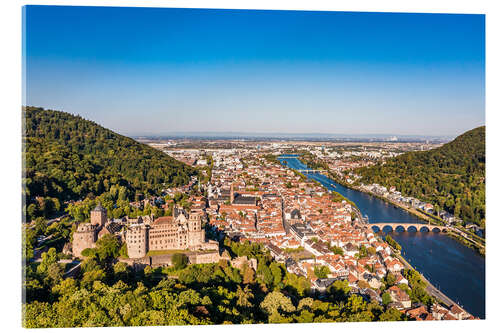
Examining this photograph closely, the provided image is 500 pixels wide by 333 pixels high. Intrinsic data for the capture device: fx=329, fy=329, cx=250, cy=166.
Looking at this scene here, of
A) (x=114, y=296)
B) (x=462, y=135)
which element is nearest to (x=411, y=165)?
(x=462, y=135)

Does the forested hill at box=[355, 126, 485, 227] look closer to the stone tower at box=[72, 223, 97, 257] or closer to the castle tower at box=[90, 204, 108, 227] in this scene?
the stone tower at box=[72, 223, 97, 257]

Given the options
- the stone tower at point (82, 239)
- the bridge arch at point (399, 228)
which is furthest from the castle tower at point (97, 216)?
the bridge arch at point (399, 228)

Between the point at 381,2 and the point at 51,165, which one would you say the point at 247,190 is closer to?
the point at 51,165

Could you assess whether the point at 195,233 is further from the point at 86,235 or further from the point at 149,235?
the point at 86,235

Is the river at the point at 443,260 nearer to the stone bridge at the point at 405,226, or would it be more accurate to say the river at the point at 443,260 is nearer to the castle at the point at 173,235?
the stone bridge at the point at 405,226

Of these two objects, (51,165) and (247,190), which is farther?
(247,190)

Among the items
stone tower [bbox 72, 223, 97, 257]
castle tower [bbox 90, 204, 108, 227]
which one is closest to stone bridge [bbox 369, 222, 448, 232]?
castle tower [bbox 90, 204, 108, 227]
